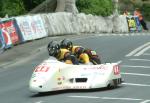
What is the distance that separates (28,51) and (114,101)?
46.1 feet

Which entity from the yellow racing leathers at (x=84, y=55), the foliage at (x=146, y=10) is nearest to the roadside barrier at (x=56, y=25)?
the yellow racing leathers at (x=84, y=55)

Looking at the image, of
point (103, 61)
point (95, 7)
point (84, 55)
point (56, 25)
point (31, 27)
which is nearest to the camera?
point (84, 55)

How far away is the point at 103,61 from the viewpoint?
2473 cm

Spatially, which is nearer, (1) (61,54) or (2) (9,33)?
(1) (61,54)

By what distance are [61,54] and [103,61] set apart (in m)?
7.31

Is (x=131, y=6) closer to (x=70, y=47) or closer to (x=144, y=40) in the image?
(x=144, y=40)

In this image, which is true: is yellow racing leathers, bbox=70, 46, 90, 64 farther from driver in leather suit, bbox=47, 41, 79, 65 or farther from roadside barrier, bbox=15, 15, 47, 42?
roadside barrier, bbox=15, 15, 47, 42

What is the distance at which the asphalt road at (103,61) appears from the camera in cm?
1622

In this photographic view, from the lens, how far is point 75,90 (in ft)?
58.2

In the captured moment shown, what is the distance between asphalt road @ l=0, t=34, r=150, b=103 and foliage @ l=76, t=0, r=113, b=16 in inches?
443

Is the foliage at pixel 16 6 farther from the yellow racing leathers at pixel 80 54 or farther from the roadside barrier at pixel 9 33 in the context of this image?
the yellow racing leathers at pixel 80 54

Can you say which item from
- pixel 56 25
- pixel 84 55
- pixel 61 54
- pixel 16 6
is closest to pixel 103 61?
pixel 84 55

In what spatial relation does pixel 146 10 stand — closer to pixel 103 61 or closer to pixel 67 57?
pixel 103 61

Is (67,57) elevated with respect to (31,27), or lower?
elevated
